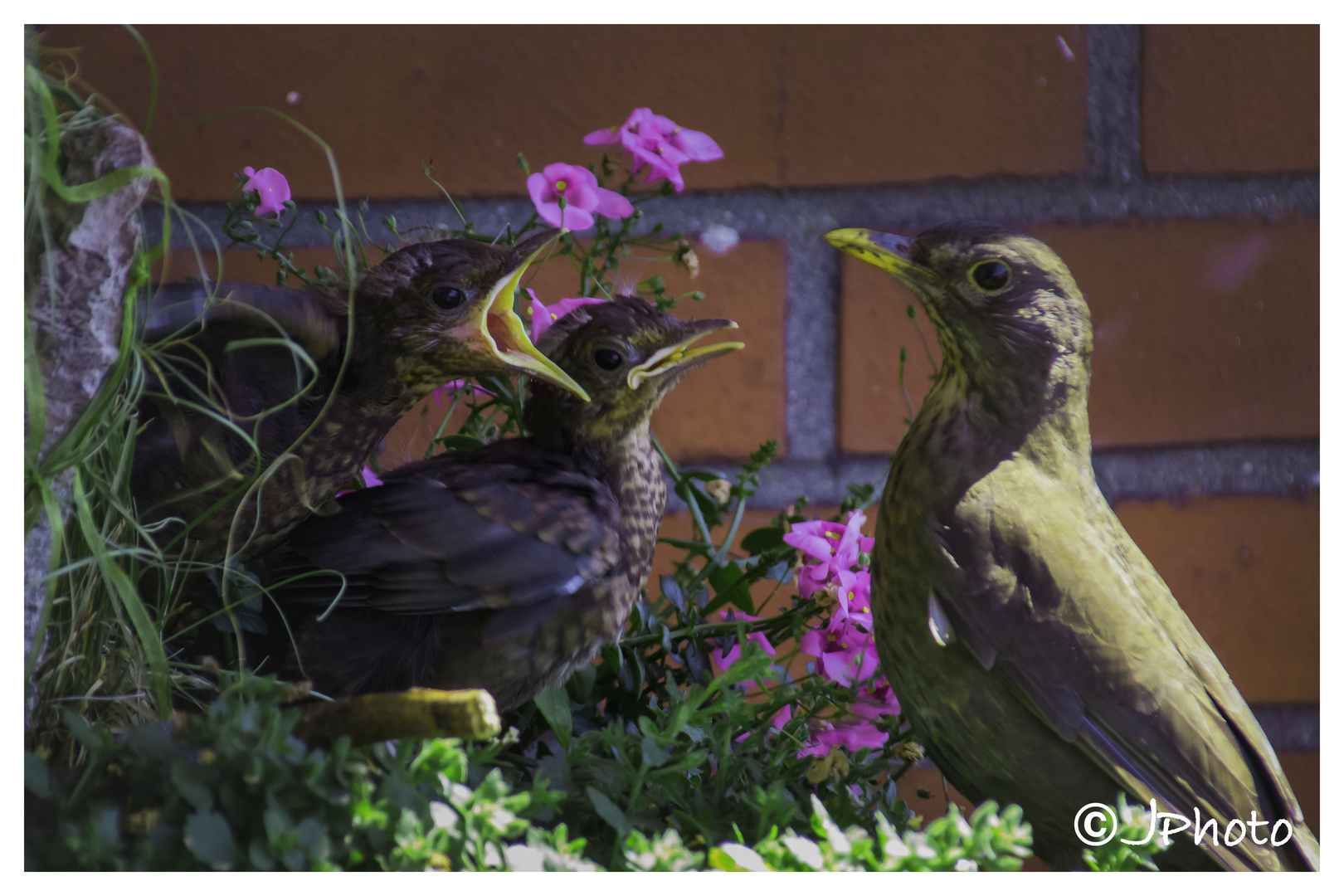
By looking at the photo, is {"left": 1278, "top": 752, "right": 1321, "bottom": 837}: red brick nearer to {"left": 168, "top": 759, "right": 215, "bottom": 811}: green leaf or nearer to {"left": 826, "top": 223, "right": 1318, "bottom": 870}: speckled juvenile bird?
{"left": 826, "top": 223, "right": 1318, "bottom": 870}: speckled juvenile bird

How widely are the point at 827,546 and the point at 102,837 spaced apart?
38 cm

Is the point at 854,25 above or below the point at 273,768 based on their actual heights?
above

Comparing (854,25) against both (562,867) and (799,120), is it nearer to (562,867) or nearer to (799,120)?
(799,120)

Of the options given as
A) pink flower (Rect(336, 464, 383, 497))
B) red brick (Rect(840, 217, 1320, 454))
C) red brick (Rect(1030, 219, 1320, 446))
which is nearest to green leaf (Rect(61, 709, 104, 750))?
pink flower (Rect(336, 464, 383, 497))

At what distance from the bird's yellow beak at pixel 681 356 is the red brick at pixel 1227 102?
0.34 m

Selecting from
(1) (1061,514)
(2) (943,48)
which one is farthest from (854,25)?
(1) (1061,514)

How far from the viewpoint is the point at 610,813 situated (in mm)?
421

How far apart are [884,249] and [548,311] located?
8.3 inches

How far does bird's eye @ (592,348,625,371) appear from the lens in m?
0.61

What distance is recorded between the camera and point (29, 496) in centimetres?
40

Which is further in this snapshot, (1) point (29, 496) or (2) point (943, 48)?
(2) point (943, 48)

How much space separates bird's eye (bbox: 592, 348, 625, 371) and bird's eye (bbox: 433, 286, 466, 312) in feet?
0.33

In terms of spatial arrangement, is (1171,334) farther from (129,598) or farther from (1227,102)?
(129,598)

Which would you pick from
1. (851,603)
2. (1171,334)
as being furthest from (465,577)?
(1171,334)
